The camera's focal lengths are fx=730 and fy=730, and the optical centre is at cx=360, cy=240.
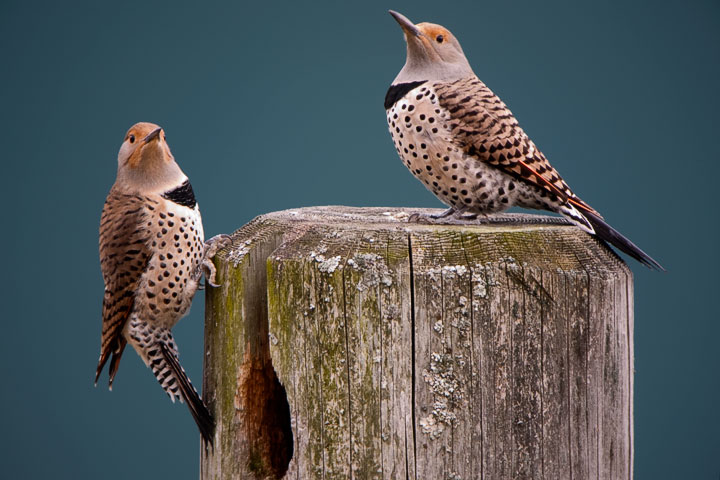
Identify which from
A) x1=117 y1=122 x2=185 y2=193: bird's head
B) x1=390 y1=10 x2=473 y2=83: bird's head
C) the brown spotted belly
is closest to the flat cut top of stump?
the brown spotted belly

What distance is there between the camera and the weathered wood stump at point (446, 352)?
218 centimetres

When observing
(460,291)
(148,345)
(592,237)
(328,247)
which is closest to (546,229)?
(592,237)

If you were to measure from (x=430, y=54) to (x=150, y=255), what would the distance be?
134cm

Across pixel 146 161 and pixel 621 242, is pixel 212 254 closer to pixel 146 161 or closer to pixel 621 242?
pixel 146 161

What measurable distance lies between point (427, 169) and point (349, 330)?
838 millimetres

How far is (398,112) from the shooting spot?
9.36 ft

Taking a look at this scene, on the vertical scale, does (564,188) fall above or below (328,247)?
above

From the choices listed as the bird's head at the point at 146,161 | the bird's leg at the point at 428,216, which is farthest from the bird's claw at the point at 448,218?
the bird's head at the point at 146,161

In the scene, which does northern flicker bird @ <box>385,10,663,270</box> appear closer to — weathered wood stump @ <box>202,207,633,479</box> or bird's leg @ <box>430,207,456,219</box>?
bird's leg @ <box>430,207,456,219</box>

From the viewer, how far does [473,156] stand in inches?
107

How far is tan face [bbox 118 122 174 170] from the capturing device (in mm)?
2719

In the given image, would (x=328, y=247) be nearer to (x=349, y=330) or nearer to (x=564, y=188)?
(x=349, y=330)

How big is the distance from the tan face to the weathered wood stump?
77cm

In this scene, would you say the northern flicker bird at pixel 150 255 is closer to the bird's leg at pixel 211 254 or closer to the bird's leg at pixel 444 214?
the bird's leg at pixel 211 254
